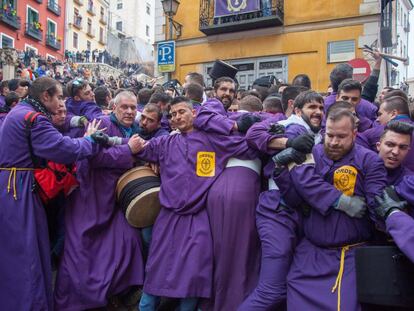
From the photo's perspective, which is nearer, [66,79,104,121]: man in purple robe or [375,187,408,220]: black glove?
[375,187,408,220]: black glove

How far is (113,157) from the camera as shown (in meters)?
4.04

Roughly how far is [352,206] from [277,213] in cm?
72

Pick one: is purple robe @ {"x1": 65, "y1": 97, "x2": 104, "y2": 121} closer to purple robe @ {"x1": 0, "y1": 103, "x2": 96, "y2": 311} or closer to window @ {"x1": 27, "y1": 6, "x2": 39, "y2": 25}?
purple robe @ {"x1": 0, "y1": 103, "x2": 96, "y2": 311}

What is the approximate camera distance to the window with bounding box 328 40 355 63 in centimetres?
1372

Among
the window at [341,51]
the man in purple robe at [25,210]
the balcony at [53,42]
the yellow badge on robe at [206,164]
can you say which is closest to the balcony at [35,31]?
the balcony at [53,42]

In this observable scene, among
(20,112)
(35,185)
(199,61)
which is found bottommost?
(35,185)

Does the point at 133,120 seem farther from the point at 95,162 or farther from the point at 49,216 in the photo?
the point at 49,216

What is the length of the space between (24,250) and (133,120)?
1759 millimetres

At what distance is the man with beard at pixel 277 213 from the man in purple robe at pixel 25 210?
1.66 metres

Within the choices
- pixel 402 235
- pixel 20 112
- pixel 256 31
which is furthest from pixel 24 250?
pixel 256 31

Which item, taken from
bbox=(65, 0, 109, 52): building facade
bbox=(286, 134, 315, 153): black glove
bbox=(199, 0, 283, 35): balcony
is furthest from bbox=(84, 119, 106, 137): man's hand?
bbox=(65, 0, 109, 52): building facade

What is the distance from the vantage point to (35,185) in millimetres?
3891

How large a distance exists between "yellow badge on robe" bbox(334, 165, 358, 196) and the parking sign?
733 centimetres

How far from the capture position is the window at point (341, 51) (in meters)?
13.7
